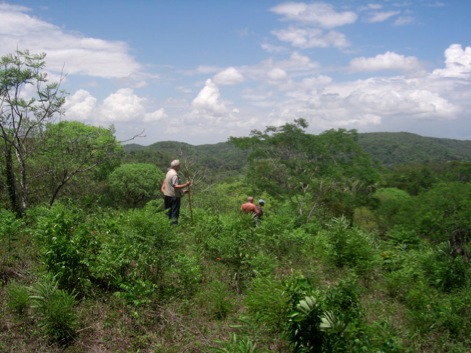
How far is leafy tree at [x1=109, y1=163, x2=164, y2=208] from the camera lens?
27.2m

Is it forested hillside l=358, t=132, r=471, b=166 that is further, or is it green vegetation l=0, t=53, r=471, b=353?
forested hillside l=358, t=132, r=471, b=166

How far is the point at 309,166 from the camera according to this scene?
62.6 feet

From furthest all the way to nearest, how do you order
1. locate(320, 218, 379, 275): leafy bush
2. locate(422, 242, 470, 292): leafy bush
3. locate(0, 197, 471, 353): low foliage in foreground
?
locate(320, 218, 379, 275): leafy bush, locate(422, 242, 470, 292): leafy bush, locate(0, 197, 471, 353): low foliage in foreground

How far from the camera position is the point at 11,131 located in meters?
8.90

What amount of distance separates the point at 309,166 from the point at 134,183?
44.5 ft

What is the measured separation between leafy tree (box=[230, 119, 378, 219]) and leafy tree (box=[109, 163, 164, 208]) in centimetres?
977

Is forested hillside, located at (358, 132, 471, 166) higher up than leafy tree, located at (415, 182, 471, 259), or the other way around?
forested hillside, located at (358, 132, 471, 166)

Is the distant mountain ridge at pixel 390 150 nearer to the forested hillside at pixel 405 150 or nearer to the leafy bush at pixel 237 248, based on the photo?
the forested hillside at pixel 405 150

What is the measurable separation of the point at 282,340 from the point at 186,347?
3.31ft

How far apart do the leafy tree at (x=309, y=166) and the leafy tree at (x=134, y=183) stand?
32.0 feet

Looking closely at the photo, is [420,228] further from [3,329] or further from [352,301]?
[3,329]

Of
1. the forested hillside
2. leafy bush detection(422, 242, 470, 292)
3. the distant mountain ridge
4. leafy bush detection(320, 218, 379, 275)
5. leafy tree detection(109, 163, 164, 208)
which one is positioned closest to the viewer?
leafy bush detection(422, 242, 470, 292)

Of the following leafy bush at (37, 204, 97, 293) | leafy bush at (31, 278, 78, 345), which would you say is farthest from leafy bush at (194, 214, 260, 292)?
leafy bush at (31, 278, 78, 345)

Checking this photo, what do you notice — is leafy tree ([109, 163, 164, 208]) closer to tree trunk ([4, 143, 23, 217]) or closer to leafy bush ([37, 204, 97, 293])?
tree trunk ([4, 143, 23, 217])
